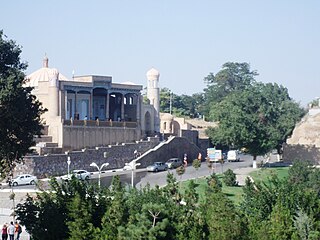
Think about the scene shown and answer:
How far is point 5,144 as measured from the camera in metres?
23.9

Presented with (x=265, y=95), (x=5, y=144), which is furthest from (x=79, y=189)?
(x=265, y=95)

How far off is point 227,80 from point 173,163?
2244 inches

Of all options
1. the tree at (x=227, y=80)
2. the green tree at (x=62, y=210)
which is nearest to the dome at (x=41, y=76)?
the green tree at (x=62, y=210)

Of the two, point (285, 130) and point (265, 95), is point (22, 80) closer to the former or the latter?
point (265, 95)

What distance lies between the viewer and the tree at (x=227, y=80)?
104 meters

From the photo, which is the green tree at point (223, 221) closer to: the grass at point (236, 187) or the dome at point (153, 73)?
the grass at point (236, 187)

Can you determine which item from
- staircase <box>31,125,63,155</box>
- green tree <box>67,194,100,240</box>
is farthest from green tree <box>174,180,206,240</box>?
staircase <box>31,125,63,155</box>

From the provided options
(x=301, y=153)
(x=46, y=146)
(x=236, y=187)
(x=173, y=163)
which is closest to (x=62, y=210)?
(x=236, y=187)

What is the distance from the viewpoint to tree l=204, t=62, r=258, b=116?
342 ft

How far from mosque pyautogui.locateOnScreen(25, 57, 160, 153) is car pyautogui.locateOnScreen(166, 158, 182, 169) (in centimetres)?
386

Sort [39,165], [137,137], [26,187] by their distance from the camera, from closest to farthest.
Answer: [26,187], [39,165], [137,137]

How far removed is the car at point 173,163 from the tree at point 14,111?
90.3 feet

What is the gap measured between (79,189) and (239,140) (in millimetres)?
30319

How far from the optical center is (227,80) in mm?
108750
